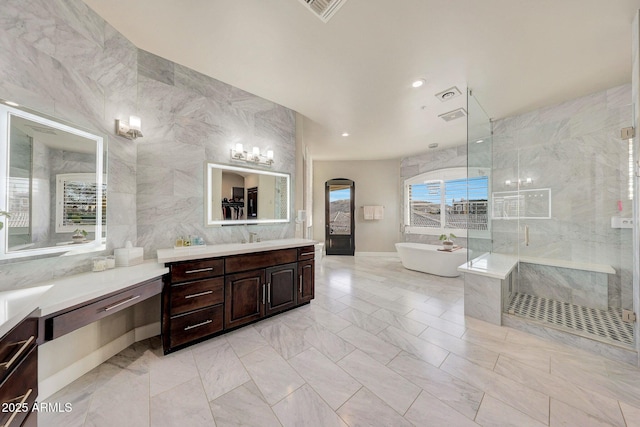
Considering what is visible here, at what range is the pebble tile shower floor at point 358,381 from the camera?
53.4 inches

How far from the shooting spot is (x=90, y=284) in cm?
149

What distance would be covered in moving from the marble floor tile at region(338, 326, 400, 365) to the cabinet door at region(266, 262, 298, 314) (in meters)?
0.77

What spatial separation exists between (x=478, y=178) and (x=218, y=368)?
4096 millimetres

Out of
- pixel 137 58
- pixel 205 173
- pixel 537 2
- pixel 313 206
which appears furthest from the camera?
pixel 313 206

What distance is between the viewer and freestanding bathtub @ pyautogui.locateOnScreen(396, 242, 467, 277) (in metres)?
4.36

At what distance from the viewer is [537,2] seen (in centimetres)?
162

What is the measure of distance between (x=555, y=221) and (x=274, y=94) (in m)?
4.38

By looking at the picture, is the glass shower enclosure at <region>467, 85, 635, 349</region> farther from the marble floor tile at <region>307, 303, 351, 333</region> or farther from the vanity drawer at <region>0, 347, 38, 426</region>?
the vanity drawer at <region>0, 347, 38, 426</region>

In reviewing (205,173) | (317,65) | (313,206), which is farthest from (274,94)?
(313,206)

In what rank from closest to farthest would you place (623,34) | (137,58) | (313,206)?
(623,34) < (137,58) < (313,206)

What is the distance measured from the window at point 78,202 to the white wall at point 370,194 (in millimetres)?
5322

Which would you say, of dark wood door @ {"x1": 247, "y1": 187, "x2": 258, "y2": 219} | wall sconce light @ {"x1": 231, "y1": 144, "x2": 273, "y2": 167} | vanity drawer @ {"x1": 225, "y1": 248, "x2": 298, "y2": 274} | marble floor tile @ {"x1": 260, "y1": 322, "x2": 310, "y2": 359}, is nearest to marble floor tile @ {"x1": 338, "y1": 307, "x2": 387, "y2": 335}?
marble floor tile @ {"x1": 260, "y1": 322, "x2": 310, "y2": 359}

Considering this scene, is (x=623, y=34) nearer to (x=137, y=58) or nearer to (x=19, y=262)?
(x=137, y=58)

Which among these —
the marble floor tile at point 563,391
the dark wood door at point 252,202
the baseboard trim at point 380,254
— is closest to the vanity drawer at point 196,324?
the dark wood door at point 252,202
